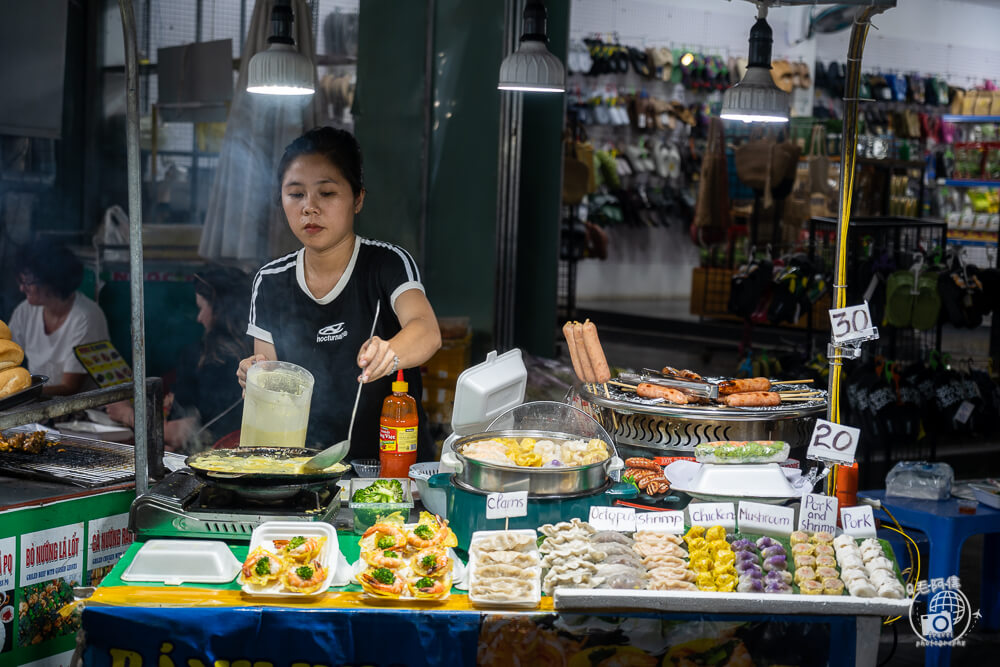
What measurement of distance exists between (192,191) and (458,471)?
624 centimetres

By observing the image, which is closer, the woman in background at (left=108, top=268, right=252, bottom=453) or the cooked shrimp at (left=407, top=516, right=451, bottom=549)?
the cooked shrimp at (left=407, top=516, right=451, bottom=549)

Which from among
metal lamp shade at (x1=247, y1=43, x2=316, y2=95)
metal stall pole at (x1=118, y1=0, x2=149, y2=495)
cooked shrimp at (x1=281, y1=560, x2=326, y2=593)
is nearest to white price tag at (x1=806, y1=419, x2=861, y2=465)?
cooked shrimp at (x1=281, y1=560, x2=326, y2=593)

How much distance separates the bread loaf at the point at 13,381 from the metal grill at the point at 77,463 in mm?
323

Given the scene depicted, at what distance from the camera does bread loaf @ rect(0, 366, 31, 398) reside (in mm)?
2559

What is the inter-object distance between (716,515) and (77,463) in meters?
1.88

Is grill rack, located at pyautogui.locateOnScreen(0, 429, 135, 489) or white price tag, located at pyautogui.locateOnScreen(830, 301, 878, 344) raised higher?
white price tag, located at pyautogui.locateOnScreen(830, 301, 878, 344)

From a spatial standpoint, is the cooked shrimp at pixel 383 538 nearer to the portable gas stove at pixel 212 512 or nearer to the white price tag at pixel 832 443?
the portable gas stove at pixel 212 512

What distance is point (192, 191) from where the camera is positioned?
802 cm

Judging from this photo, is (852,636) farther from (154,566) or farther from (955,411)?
(955,411)

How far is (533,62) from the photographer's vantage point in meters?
3.57

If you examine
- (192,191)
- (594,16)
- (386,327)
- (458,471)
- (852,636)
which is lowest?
(852,636)

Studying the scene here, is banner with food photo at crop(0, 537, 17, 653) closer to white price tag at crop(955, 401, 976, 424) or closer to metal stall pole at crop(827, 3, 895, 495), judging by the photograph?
metal stall pole at crop(827, 3, 895, 495)

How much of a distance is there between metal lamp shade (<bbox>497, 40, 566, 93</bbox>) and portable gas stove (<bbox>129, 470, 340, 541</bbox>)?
5.98ft

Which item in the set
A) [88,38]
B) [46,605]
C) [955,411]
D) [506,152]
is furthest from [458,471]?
[88,38]
